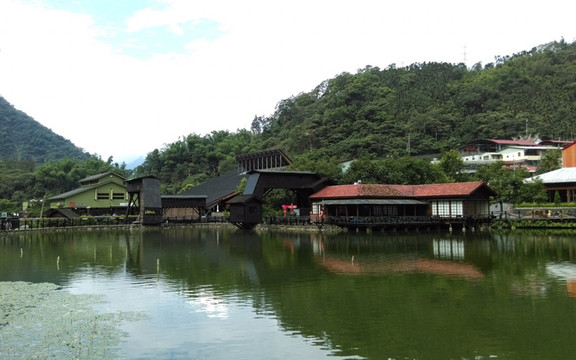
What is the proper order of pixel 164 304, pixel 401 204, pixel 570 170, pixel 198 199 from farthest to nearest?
pixel 198 199 → pixel 570 170 → pixel 401 204 → pixel 164 304

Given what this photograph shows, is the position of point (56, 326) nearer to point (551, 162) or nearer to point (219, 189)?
point (219, 189)

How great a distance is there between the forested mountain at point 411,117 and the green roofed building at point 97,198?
22314mm

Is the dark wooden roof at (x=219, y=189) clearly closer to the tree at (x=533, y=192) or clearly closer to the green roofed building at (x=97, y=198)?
the green roofed building at (x=97, y=198)

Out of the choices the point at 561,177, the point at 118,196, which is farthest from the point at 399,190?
the point at 118,196

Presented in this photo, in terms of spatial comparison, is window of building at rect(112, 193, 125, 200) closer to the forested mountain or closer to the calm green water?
the forested mountain

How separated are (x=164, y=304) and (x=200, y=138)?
9513 cm

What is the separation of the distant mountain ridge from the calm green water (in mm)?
103671

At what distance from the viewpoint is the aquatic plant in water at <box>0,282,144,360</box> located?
421 inches

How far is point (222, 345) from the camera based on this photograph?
11.2 meters

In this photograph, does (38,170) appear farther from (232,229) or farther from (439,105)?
(439,105)

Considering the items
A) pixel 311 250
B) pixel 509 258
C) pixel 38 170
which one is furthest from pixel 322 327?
pixel 38 170

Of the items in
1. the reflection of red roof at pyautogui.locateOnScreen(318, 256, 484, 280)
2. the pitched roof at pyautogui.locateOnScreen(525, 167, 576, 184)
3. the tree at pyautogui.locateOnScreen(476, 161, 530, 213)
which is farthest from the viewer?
the tree at pyautogui.locateOnScreen(476, 161, 530, 213)

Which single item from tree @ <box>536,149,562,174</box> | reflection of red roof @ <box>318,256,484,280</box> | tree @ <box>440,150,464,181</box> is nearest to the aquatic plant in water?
reflection of red roof @ <box>318,256,484,280</box>

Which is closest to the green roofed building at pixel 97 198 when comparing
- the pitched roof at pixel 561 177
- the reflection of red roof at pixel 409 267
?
the reflection of red roof at pixel 409 267
